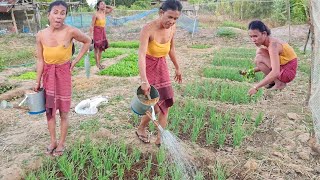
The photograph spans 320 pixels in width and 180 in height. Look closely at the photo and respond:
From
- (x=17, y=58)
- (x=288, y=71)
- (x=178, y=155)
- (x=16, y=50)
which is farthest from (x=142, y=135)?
(x=16, y=50)

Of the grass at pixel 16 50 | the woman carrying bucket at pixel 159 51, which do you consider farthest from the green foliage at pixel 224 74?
the grass at pixel 16 50

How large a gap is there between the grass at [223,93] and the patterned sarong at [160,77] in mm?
1973

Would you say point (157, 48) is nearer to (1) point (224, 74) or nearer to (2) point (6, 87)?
(1) point (224, 74)

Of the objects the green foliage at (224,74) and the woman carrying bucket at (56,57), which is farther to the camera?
the green foliage at (224,74)

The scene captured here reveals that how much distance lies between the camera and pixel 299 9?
17.7m

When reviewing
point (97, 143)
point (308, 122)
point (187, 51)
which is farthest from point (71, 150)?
point (187, 51)

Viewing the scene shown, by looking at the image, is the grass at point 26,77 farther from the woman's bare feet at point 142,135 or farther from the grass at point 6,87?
the woman's bare feet at point 142,135

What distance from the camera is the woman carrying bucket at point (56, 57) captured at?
319 cm

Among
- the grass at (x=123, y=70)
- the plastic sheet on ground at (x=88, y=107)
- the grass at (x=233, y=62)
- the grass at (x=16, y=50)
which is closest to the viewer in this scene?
the plastic sheet on ground at (x=88, y=107)

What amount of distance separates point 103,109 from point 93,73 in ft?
9.28

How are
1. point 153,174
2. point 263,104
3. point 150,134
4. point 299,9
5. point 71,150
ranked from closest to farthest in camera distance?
point 153,174, point 71,150, point 150,134, point 263,104, point 299,9

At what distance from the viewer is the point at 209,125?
4.48m

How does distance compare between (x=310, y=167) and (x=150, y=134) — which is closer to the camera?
(x=310, y=167)

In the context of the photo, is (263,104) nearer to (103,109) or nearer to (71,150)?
(103,109)
